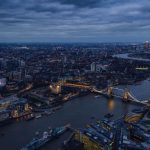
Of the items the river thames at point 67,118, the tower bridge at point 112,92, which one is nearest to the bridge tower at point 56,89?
the tower bridge at point 112,92

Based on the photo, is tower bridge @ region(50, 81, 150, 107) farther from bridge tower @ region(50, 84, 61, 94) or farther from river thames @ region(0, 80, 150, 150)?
river thames @ region(0, 80, 150, 150)

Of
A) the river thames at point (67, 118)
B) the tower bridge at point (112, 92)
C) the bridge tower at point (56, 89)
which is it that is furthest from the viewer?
the bridge tower at point (56, 89)

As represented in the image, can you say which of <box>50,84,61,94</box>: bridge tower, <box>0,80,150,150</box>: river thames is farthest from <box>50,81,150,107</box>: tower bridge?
<box>0,80,150,150</box>: river thames

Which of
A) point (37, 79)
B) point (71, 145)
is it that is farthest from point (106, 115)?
point (37, 79)

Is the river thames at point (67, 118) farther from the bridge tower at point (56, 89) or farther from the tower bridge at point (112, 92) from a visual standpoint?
the bridge tower at point (56, 89)

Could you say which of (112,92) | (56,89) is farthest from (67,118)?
(112,92)

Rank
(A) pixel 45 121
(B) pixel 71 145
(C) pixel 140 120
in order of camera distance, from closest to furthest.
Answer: (B) pixel 71 145 < (C) pixel 140 120 < (A) pixel 45 121

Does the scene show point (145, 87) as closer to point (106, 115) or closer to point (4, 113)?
point (106, 115)

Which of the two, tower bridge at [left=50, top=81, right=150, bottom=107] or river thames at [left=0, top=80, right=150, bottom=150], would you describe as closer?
river thames at [left=0, top=80, right=150, bottom=150]
